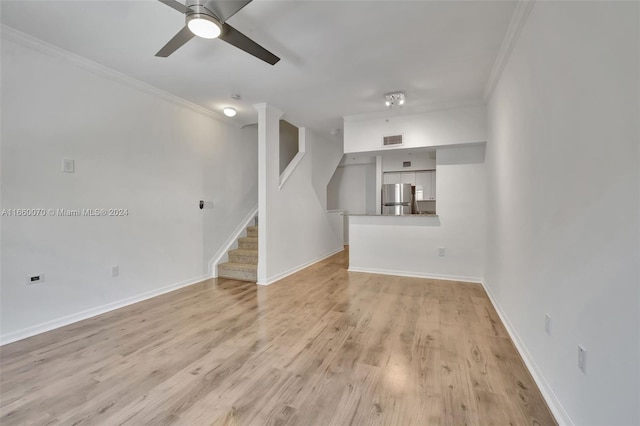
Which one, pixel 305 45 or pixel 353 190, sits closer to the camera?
pixel 305 45

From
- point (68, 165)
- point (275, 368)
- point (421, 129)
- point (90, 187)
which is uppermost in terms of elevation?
point (421, 129)

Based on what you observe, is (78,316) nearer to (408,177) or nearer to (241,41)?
(241,41)

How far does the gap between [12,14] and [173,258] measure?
2.78 m

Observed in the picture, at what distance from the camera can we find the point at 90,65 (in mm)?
2820

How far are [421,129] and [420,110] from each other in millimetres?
→ 276

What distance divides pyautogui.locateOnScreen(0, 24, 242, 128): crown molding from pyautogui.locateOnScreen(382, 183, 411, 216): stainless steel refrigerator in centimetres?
467

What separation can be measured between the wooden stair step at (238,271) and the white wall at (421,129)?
250 centimetres

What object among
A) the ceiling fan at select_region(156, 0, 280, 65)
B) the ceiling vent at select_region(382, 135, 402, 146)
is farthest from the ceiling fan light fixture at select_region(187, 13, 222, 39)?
the ceiling vent at select_region(382, 135, 402, 146)

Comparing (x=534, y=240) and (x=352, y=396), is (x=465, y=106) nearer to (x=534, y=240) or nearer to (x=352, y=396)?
(x=534, y=240)

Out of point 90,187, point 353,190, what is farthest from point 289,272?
point 353,190

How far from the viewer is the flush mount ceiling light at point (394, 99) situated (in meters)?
3.50

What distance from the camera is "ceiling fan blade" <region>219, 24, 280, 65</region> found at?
6.16ft

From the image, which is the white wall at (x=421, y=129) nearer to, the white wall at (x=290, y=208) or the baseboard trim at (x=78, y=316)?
the white wall at (x=290, y=208)

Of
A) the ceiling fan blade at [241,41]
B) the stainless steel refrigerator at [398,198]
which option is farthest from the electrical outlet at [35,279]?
the stainless steel refrigerator at [398,198]
